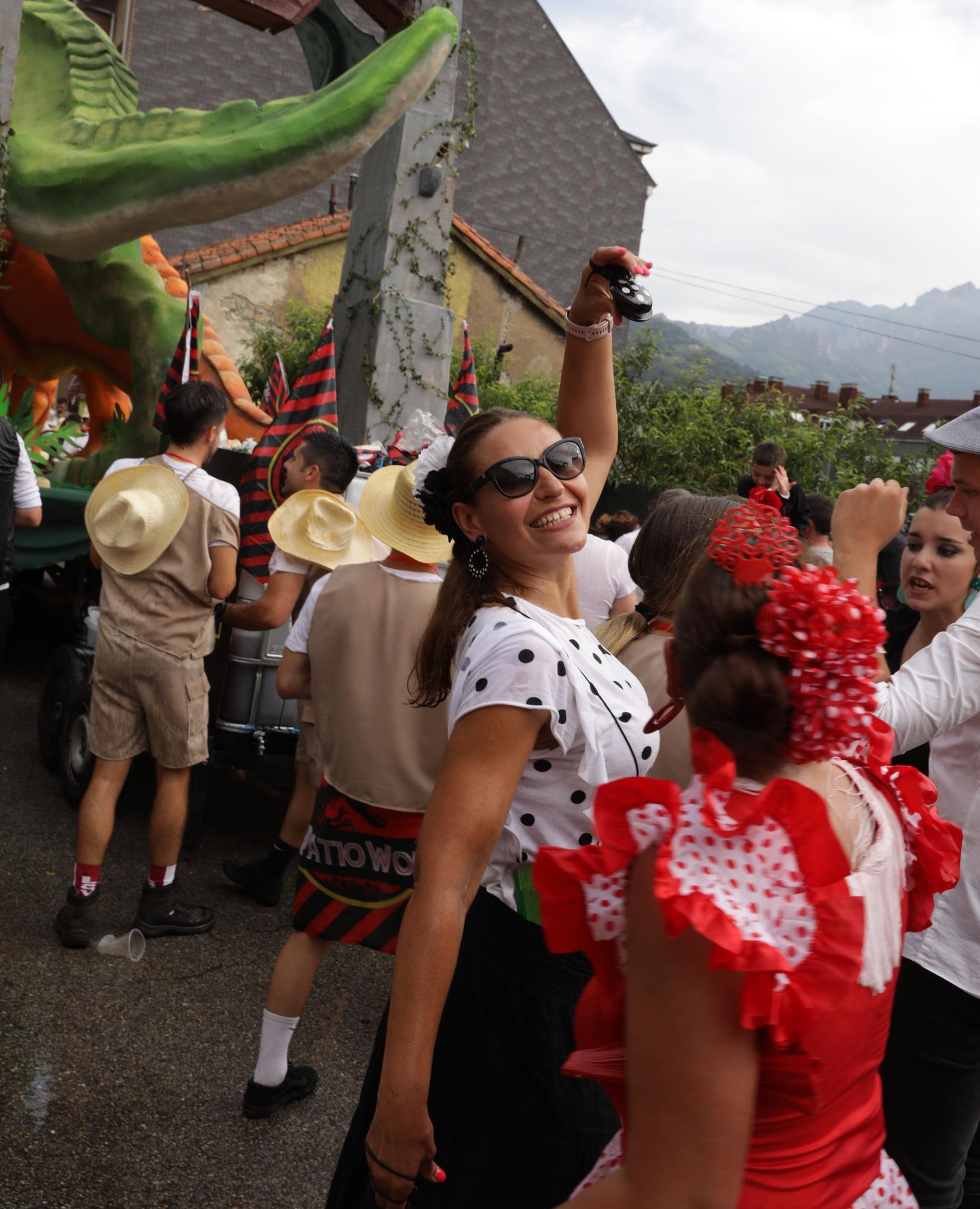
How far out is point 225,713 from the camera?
15.0ft

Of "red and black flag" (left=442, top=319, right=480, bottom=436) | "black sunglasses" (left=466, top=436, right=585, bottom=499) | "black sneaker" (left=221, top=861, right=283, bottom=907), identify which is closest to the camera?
"black sunglasses" (left=466, top=436, right=585, bottom=499)

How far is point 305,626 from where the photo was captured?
3090 millimetres

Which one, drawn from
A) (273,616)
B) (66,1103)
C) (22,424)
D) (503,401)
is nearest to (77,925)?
(66,1103)

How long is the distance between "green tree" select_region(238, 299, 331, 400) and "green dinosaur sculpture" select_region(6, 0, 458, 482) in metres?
10.7

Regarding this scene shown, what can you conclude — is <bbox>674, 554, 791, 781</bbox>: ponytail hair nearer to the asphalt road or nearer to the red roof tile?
the asphalt road

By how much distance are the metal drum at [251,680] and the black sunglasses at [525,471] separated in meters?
2.88

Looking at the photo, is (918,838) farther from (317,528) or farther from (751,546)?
(317,528)

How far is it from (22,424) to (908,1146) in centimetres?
772

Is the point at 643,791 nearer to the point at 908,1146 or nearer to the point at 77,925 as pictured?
the point at 908,1146

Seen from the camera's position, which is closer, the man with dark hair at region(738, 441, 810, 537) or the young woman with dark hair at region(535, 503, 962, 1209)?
the young woman with dark hair at region(535, 503, 962, 1209)

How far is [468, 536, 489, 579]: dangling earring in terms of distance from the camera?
5.96 feet

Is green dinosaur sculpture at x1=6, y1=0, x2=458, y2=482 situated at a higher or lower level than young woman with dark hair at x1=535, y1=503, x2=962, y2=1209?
higher

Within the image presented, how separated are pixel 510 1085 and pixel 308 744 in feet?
8.25

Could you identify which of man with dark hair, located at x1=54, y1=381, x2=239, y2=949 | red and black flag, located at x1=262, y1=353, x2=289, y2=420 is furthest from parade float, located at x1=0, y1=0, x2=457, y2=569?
man with dark hair, located at x1=54, y1=381, x2=239, y2=949
